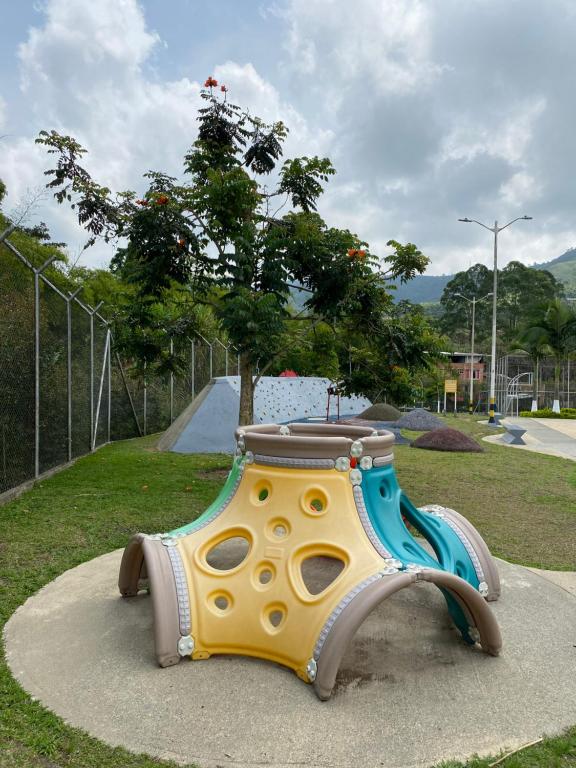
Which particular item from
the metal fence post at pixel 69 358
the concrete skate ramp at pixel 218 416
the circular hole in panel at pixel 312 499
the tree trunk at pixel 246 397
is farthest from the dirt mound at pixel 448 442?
the circular hole in panel at pixel 312 499

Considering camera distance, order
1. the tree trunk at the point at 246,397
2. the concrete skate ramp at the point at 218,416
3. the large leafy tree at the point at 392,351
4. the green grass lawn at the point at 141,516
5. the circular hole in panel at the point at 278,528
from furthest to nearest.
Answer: the concrete skate ramp at the point at 218,416 < the tree trunk at the point at 246,397 < the large leafy tree at the point at 392,351 < the circular hole in panel at the point at 278,528 < the green grass lawn at the point at 141,516

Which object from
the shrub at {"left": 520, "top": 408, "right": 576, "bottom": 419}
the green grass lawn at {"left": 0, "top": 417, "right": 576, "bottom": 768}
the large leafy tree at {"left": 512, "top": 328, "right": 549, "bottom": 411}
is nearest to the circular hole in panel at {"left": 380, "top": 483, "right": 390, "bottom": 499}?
the green grass lawn at {"left": 0, "top": 417, "right": 576, "bottom": 768}

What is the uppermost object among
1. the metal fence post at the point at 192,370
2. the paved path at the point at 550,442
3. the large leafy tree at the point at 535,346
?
the large leafy tree at the point at 535,346

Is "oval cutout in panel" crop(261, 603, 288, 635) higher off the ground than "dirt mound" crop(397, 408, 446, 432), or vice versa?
"dirt mound" crop(397, 408, 446, 432)

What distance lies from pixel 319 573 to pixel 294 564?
1.55 m

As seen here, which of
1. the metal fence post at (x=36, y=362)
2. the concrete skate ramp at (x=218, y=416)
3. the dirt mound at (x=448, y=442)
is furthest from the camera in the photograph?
the dirt mound at (x=448, y=442)

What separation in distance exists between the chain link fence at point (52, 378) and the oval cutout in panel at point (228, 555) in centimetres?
324

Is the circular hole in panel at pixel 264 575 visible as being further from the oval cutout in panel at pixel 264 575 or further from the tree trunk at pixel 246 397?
the tree trunk at pixel 246 397

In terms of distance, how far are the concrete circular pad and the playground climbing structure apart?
172 mm

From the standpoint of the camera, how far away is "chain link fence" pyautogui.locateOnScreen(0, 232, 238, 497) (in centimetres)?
760

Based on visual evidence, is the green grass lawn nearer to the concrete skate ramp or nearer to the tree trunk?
the concrete skate ramp

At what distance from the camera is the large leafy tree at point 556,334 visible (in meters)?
39.1

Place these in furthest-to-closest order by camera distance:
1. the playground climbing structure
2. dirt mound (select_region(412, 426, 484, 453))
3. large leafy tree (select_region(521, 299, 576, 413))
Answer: large leafy tree (select_region(521, 299, 576, 413))
dirt mound (select_region(412, 426, 484, 453))
the playground climbing structure

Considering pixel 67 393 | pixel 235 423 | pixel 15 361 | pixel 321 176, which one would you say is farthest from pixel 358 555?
pixel 235 423
